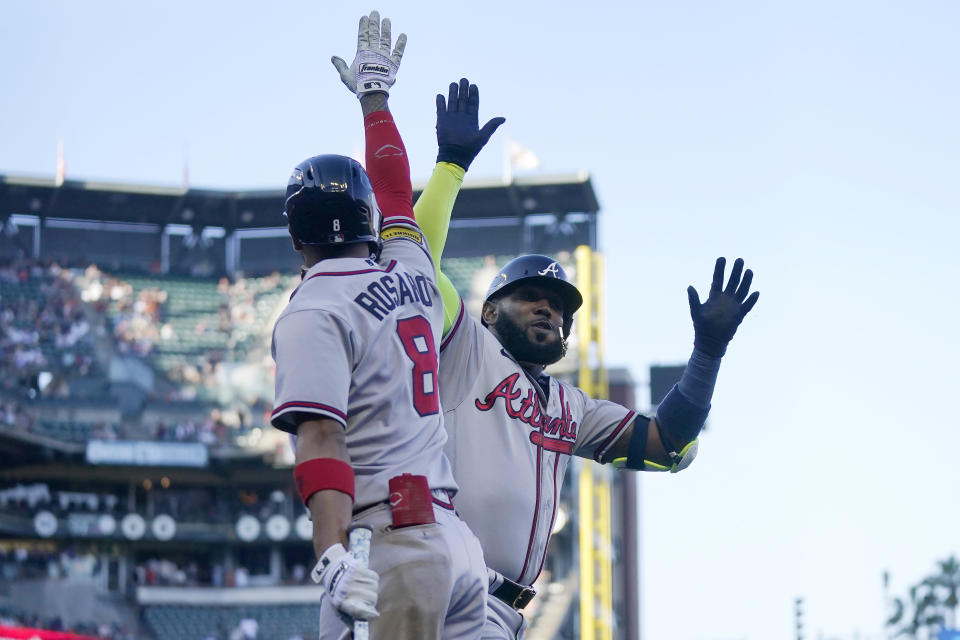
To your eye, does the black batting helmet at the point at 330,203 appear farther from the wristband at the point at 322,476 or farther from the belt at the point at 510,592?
the belt at the point at 510,592

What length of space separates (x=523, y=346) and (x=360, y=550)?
1.97m

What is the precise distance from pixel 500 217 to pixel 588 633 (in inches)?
966

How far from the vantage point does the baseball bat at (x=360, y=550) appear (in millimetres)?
3285

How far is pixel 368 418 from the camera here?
371 cm

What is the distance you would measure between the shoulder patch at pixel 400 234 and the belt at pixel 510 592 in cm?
130

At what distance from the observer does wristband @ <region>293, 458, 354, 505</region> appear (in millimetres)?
3393

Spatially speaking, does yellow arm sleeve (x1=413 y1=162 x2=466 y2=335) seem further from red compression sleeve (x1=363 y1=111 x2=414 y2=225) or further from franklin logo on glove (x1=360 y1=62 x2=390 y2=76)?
franklin logo on glove (x1=360 y1=62 x2=390 y2=76)

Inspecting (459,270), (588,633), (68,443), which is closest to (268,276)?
(459,270)

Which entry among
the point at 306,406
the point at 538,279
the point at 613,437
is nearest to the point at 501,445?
the point at 613,437

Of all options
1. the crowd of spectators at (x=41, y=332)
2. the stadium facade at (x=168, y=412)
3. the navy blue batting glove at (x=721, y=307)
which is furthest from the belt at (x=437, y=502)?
the crowd of spectators at (x=41, y=332)

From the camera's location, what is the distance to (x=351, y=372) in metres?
3.68

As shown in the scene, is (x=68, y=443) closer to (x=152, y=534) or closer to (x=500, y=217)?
(x=152, y=534)

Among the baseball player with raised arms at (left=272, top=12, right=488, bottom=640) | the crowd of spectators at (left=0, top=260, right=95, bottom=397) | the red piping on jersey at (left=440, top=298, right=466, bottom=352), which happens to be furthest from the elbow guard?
the crowd of spectators at (left=0, top=260, right=95, bottom=397)

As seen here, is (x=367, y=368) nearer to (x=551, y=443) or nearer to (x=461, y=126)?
(x=551, y=443)
